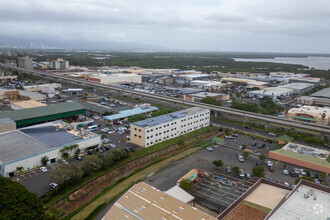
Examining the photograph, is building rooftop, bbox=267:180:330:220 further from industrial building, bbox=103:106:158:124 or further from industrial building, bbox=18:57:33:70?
industrial building, bbox=18:57:33:70

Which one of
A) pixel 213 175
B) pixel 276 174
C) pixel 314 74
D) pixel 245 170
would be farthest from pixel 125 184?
pixel 314 74

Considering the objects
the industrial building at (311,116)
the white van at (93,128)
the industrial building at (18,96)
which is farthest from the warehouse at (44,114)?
the industrial building at (311,116)

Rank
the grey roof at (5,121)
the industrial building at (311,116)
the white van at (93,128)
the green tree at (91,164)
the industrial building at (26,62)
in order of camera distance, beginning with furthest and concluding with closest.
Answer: the industrial building at (26,62) → the industrial building at (311,116) → the white van at (93,128) → the grey roof at (5,121) → the green tree at (91,164)

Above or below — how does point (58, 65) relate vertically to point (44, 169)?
above

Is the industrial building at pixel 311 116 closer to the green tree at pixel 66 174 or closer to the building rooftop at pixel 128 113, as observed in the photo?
the building rooftop at pixel 128 113

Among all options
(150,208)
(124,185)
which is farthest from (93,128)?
(150,208)

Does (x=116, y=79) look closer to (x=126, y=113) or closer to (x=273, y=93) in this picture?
(x=126, y=113)
